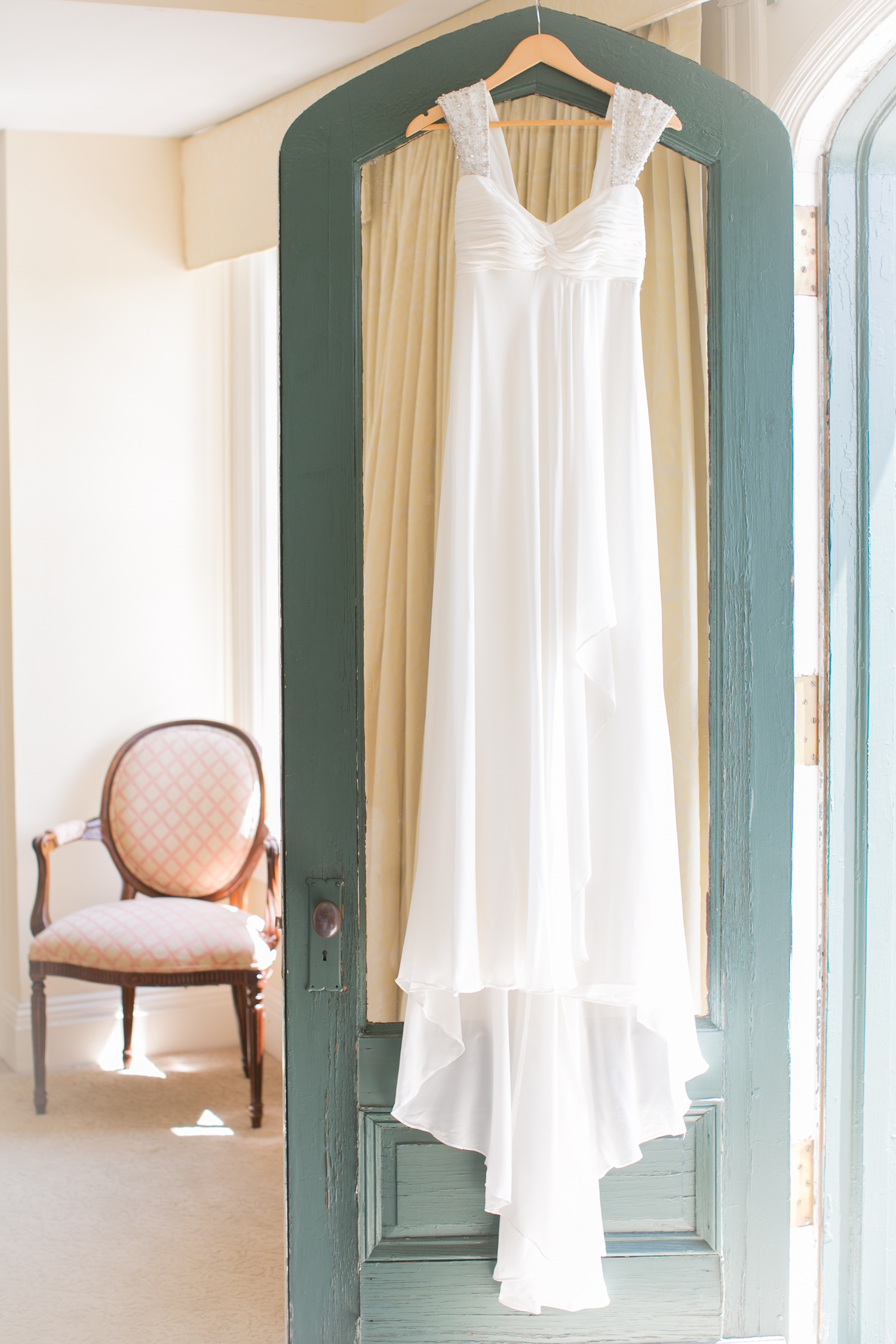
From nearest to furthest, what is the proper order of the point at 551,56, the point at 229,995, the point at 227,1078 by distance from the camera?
the point at 551,56 → the point at 227,1078 → the point at 229,995

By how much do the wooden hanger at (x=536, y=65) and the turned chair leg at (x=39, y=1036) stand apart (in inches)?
99.1

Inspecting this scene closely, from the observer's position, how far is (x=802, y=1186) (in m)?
1.72

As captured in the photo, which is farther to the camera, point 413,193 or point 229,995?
point 229,995

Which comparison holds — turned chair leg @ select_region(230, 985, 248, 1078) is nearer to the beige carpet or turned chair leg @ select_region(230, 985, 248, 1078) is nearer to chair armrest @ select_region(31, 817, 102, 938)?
the beige carpet

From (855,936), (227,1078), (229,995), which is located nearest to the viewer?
(855,936)

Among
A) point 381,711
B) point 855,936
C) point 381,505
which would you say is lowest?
point 855,936

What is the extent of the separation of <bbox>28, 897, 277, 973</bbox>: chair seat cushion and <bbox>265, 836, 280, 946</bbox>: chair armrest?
0.03 metres

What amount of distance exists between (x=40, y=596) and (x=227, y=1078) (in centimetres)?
169

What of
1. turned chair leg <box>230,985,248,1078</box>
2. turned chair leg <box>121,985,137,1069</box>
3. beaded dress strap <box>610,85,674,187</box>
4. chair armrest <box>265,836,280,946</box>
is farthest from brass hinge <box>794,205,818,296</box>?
turned chair leg <box>121,985,137,1069</box>

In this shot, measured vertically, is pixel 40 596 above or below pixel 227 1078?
above

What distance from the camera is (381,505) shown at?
1.53 metres

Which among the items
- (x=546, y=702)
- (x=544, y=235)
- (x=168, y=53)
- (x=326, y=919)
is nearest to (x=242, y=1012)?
(x=326, y=919)

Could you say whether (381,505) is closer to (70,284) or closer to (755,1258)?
(755,1258)

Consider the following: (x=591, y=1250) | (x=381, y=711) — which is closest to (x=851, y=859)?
(x=591, y=1250)
